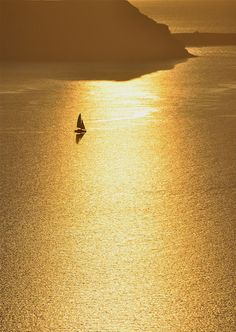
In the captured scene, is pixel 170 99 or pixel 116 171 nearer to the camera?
pixel 116 171

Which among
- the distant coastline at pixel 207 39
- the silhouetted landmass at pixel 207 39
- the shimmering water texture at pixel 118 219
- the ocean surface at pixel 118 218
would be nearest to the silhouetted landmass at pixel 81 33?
the distant coastline at pixel 207 39

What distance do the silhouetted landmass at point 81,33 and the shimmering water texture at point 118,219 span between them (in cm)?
2608

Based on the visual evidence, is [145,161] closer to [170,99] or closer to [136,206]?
[136,206]

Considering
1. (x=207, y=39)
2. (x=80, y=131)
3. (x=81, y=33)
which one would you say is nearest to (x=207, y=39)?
(x=207, y=39)

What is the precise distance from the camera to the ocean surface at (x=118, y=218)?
9.72 m

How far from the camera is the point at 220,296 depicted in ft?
33.0

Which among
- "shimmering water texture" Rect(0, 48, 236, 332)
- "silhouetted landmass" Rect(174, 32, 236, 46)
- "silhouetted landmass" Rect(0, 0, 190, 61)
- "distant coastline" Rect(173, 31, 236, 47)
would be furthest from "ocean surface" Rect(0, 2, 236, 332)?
"silhouetted landmass" Rect(174, 32, 236, 46)

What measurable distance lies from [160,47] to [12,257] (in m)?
46.8

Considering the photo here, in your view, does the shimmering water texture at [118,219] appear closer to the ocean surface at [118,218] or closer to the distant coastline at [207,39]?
the ocean surface at [118,218]

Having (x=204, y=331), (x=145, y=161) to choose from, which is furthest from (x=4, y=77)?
(x=204, y=331)

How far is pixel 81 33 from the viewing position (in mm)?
58312

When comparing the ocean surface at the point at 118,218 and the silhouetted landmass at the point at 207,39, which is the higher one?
the ocean surface at the point at 118,218

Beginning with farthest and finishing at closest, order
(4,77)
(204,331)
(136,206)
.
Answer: (4,77), (136,206), (204,331)

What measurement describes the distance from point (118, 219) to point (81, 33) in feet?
148
